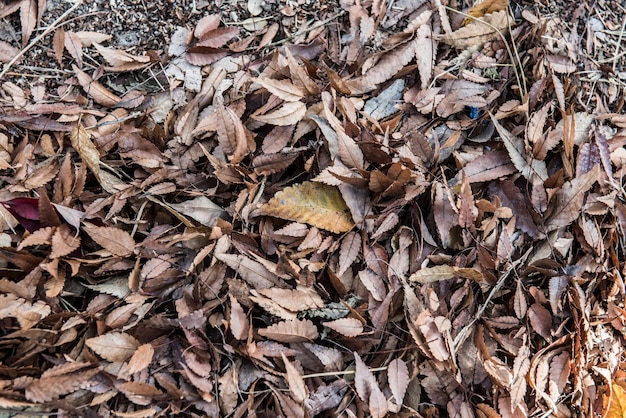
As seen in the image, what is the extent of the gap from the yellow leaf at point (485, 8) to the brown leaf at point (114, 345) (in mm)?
1275

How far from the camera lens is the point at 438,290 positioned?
4.23 ft

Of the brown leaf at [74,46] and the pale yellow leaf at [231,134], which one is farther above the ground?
the brown leaf at [74,46]

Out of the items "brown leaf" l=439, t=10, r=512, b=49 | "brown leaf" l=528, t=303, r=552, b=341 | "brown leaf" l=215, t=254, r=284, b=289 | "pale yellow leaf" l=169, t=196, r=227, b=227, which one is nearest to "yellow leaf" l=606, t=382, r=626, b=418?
"brown leaf" l=528, t=303, r=552, b=341

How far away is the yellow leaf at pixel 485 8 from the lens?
1.47 metres

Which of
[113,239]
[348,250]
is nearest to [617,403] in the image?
[348,250]

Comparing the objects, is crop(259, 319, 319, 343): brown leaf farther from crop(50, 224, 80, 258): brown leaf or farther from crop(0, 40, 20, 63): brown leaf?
crop(0, 40, 20, 63): brown leaf

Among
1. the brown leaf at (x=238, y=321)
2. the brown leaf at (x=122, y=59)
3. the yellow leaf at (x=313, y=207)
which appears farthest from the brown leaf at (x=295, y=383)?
the brown leaf at (x=122, y=59)

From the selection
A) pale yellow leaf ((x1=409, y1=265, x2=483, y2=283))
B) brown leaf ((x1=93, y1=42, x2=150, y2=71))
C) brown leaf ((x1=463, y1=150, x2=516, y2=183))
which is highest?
brown leaf ((x1=93, y1=42, x2=150, y2=71))

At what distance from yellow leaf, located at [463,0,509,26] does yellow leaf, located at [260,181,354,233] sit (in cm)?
70

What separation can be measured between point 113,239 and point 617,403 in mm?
1346

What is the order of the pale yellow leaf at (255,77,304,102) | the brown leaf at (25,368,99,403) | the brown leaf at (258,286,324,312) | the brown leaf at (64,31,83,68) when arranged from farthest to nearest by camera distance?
the brown leaf at (64,31,83,68) < the pale yellow leaf at (255,77,304,102) < the brown leaf at (258,286,324,312) < the brown leaf at (25,368,99,403)

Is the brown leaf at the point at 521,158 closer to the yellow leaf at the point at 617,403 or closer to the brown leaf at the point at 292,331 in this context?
the yellow leaf at the point at 617,403

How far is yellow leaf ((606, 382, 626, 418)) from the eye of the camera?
4.25 feet

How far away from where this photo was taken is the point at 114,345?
1163 mm
